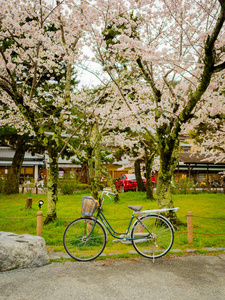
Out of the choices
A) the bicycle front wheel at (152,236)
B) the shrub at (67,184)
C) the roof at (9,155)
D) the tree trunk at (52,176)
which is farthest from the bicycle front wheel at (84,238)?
the roof at (9,155)

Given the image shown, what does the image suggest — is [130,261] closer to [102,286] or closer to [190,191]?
[102,286]

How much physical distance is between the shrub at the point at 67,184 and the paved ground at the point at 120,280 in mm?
14278

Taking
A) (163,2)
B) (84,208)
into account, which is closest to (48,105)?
(163,2)

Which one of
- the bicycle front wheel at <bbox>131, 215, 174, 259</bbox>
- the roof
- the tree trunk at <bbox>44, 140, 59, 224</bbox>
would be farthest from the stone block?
the roof

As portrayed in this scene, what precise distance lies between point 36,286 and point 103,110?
938 cm

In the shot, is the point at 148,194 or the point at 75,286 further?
the point at 148,194

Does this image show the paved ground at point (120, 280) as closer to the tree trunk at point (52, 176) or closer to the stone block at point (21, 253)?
the stone block at point (21, 253)

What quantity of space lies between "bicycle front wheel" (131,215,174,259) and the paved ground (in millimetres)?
184

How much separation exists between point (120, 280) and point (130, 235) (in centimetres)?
98

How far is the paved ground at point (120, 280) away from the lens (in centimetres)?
305

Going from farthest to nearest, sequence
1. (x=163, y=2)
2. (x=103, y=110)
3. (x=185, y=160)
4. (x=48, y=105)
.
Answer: (x=185, y=160) → (x=48, y=105) → (x=103, y=110) → (x=163, y=2)

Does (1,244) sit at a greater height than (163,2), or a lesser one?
lesser

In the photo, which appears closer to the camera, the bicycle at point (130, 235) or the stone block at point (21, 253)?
the stone block at point (21, 253)

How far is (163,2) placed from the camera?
7.20m
